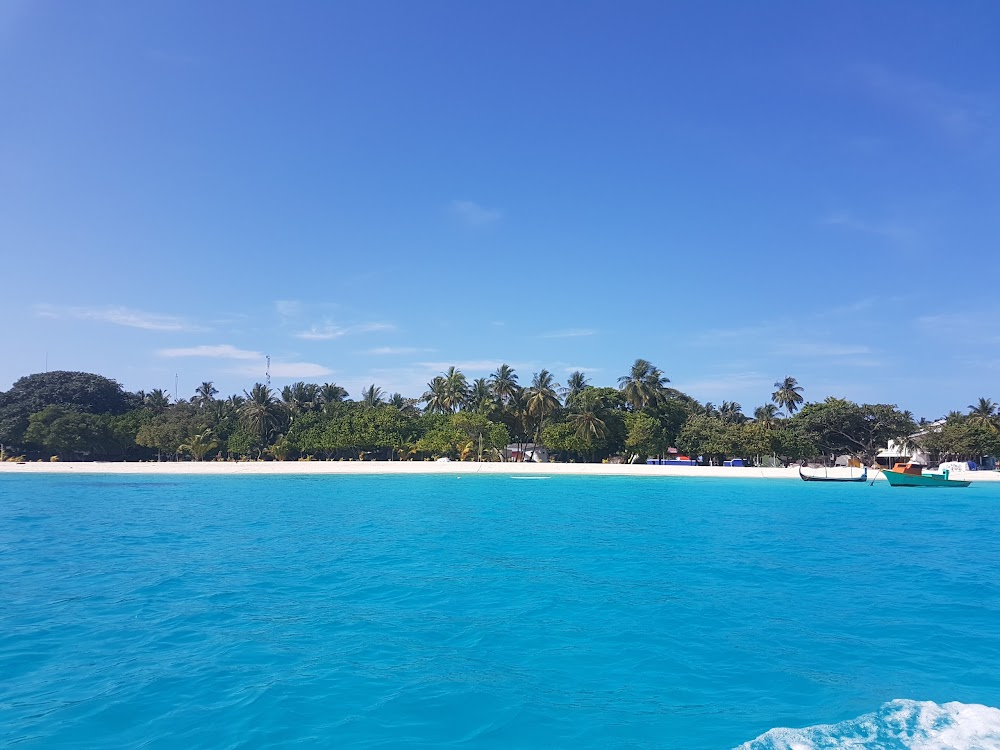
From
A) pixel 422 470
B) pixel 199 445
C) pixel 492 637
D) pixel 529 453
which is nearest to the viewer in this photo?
pixel 492 637

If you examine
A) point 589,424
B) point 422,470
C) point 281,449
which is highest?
point 589,424

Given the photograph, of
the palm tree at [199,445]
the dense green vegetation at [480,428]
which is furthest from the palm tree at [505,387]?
the palm tree at [199,445]

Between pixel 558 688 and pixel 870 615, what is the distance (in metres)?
6.76

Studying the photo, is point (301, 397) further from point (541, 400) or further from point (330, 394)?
point (541, 400)

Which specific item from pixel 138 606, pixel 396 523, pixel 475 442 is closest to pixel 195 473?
pixel 475 442

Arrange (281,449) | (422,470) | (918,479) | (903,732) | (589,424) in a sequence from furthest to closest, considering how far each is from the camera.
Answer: (281,449) → (589,424) → (422,470) → (918,479) → (903,732)

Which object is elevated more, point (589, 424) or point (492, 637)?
point (589, 424)

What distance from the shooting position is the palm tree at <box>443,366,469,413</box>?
7075 centimetres

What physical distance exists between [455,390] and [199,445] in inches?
1007

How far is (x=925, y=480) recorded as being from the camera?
48062mm

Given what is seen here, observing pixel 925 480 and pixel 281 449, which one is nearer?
Answer: pixel 925 480

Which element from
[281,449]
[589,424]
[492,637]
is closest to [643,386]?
[589,424]

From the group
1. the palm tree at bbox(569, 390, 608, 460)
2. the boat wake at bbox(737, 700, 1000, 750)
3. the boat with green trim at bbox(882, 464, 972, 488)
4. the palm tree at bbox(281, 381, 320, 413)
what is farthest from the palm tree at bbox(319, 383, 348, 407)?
the boat wake at bbox(737, 700, 1000, 750)

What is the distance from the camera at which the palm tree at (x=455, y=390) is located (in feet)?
232
